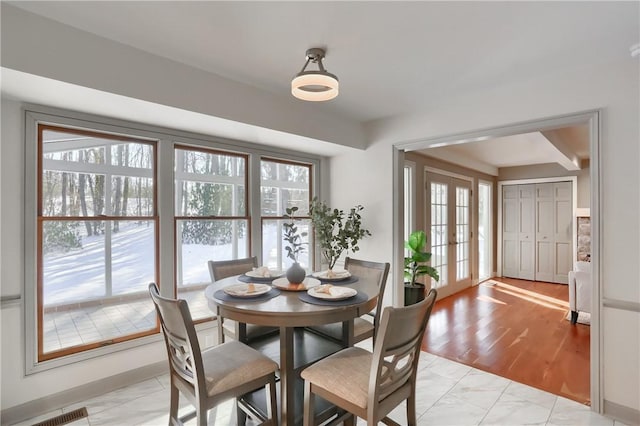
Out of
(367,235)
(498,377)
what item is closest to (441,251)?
(367,235)

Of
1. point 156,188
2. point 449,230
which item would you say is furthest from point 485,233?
point 156,188

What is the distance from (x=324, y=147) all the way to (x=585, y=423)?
10.5ft

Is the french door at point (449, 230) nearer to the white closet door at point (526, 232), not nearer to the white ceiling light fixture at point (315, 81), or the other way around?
the white closet door at point (526, 232)

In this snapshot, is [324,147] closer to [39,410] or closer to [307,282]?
[307,282]

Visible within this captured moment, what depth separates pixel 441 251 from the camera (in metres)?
5.25

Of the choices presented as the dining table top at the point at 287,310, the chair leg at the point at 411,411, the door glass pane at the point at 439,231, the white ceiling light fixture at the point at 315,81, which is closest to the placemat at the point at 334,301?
the dining table top at the point at 287,310

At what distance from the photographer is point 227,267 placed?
276 cm

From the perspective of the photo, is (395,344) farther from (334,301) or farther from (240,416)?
(240,416)

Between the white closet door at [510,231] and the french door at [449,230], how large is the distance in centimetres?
155

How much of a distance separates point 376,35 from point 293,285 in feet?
5.54

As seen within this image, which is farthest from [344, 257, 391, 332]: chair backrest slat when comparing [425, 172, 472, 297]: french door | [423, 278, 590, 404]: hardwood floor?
[425, 172, 472, 297]: french door

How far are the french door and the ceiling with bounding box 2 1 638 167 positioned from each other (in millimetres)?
2683

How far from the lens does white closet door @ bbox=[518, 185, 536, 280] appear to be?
21.7 feet

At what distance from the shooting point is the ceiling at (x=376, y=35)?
168 centimetres
